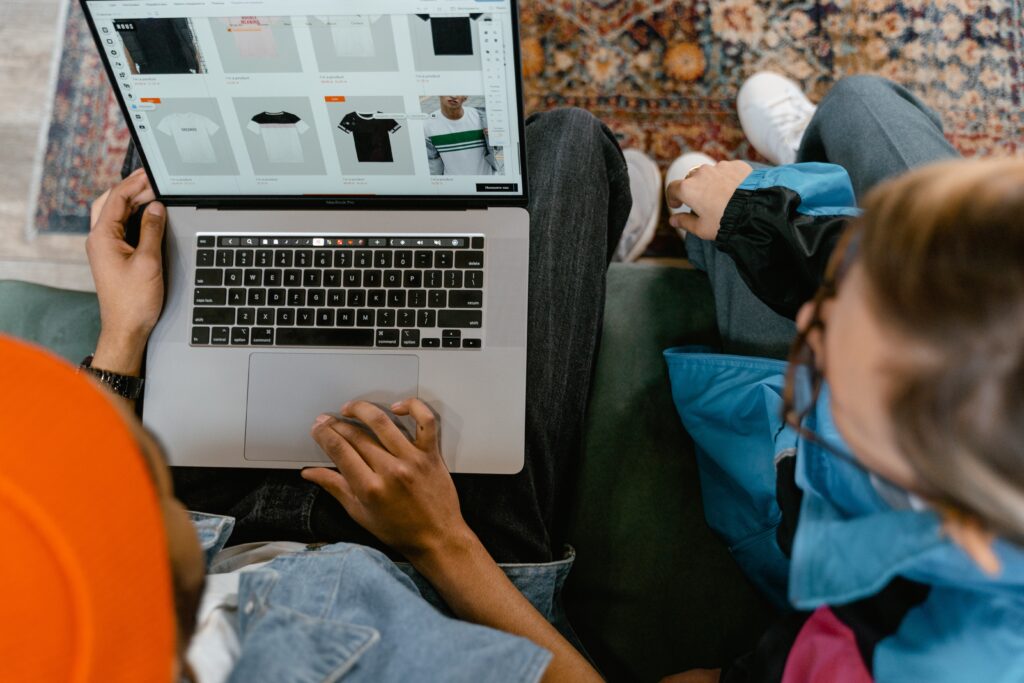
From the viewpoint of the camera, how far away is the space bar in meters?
0.80

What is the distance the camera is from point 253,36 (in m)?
0.68

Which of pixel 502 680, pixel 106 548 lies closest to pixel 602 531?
pixel 502 680

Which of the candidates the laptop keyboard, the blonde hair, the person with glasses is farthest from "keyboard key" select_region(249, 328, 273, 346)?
the blonde hair

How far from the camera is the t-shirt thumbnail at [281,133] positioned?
0.74m

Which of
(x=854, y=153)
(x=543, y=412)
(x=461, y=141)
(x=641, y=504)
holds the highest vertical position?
(x=461, y=141)

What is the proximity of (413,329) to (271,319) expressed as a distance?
181 millimetres

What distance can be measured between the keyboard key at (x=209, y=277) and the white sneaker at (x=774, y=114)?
95 cm

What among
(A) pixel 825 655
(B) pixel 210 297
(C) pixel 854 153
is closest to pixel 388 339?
(B) pixel 210 297

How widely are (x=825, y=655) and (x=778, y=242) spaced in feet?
1.43

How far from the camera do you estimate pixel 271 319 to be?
0.82m

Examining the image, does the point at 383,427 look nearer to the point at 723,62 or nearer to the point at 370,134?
the point at 370,134

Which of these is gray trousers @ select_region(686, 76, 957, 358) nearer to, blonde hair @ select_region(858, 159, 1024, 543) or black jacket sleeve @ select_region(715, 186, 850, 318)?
black jacket sleeve @ select_region(715, 186, 850, 318)

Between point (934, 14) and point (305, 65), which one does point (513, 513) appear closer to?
point (305, 65)

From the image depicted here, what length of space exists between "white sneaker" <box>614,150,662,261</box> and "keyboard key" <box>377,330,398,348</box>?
58 centimetres
